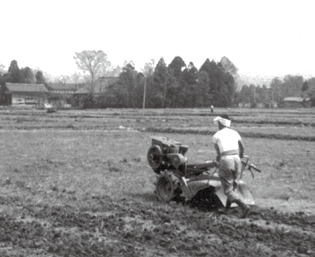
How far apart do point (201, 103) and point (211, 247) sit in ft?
288

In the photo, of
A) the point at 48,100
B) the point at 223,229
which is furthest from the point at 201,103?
the point at 223,229

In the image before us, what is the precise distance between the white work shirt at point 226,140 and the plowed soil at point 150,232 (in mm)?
1194

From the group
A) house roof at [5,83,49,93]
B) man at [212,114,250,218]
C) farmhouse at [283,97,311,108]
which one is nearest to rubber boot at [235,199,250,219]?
man at [212,114,250,218]

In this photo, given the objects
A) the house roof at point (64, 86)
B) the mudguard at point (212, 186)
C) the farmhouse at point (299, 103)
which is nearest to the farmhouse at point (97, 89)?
the house roof at point (64, 86)

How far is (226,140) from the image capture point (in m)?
8.89

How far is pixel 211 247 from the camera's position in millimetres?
6930

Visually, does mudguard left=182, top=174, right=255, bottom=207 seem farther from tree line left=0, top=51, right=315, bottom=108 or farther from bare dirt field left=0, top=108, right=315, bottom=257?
tree line left=0, top=51, right=315, bottom=108

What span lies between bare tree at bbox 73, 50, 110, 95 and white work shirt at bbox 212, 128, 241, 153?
99092 mm

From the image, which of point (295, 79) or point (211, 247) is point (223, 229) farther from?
point (295, 79)

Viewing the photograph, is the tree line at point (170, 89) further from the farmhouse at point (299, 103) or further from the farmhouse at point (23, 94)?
the farmhouse at point (299, 103)

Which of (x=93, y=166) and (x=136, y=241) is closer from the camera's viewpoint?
(x=136, y=241)

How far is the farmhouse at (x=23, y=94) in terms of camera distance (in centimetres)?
10419

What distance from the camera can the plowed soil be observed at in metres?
6.73

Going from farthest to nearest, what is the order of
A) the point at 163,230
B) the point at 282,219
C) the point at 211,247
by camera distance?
the point at 282,219 → the point at 163,230 → the point at 211,247
